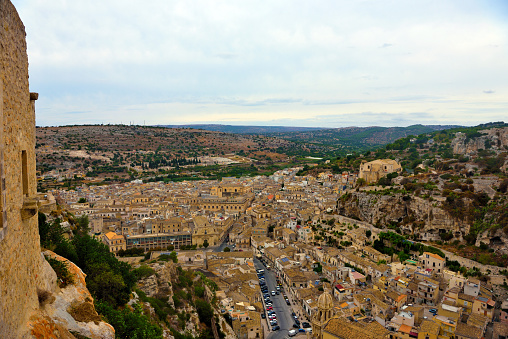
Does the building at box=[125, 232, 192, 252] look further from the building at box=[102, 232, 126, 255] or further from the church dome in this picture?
the church dome

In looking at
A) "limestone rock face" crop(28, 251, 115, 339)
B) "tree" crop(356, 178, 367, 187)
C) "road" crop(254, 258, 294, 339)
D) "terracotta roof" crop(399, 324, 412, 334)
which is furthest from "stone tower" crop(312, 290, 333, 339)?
"tree" crop(356, 178, 367, 187)

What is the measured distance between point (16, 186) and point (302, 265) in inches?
1019

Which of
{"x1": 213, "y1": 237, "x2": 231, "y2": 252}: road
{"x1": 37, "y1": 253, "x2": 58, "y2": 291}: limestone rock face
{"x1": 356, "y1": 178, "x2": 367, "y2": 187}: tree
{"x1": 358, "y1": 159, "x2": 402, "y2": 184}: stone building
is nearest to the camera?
{"x1": 37, "y1": 253, "x2": 58, "y2": 291}: limestone rock face

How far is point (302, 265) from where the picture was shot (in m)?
28.9

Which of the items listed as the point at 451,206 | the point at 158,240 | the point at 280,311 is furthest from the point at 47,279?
the point at 451,206

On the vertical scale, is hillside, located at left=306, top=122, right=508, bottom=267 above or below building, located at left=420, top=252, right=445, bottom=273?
above

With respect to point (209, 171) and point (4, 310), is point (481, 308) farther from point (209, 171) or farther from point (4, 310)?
point (209, 171)

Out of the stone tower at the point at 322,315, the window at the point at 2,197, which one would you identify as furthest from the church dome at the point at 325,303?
the window at the point at 2,197

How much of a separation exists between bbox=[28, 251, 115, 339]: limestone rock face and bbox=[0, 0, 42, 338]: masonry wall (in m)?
0.41

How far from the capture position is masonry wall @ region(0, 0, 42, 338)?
473 cm

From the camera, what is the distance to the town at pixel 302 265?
18719 mm

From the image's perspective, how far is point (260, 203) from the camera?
48688mm

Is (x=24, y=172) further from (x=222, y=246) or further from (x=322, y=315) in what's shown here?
(x=222, y=246)

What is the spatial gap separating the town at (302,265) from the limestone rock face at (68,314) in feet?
6.65
